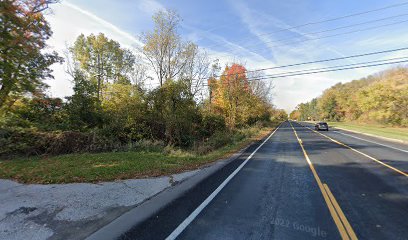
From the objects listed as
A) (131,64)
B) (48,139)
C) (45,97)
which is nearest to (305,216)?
(48,139)

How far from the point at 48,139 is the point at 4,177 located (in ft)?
15.8

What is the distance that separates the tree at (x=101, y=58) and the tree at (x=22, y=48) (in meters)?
16.5

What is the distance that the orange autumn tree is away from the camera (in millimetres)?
31281

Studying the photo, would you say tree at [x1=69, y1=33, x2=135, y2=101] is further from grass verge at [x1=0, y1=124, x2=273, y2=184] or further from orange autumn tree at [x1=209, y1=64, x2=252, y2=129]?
grass verge at [x1=0, y1=124, x2=273, y2=184]

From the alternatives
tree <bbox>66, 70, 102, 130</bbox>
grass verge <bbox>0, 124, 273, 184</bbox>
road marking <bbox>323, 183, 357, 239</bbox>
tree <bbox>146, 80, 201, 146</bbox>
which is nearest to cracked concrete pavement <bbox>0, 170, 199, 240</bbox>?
grass verge <bbox>0, 124, 273, 184</bbox>

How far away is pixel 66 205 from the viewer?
5109 mm

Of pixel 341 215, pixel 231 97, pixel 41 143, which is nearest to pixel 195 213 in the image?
pixel 341 215

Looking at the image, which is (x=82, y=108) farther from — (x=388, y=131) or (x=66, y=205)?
(x=388, y=131)

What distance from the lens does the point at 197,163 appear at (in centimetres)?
1009

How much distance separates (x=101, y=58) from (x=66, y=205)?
113ft

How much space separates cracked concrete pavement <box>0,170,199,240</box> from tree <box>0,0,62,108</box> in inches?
242

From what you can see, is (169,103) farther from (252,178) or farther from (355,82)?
(355,82)

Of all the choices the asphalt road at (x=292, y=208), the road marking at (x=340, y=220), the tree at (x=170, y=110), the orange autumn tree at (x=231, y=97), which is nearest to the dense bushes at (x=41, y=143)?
the tree at (x=170, y=110)

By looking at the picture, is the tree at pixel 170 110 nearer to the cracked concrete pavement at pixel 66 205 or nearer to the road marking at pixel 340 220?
the cracked concrete pavement at pixel 66 205
